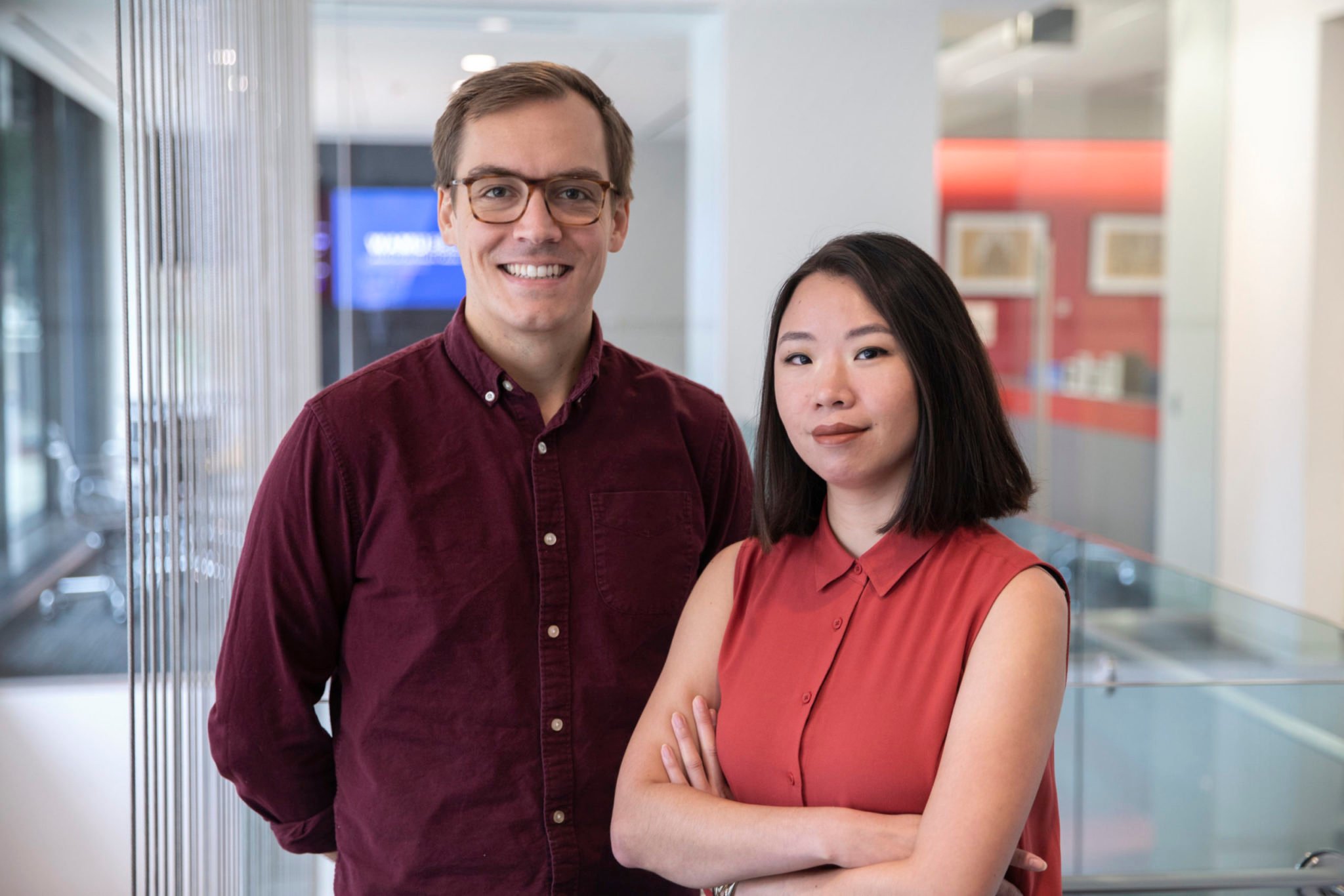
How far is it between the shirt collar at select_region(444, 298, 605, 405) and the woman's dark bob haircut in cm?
38

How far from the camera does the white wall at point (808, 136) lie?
16.6 ft

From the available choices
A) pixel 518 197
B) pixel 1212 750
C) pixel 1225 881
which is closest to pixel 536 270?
pixel 518 197

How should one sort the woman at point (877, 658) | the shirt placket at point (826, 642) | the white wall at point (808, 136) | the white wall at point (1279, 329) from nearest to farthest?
1. the woman at point (877, 658)
2. the shirt placket at point (826, 642)
3. the white wall at point (808, 136)
4. the white wall at point (1279, 329)

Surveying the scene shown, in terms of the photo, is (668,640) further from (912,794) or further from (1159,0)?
(1159,0)

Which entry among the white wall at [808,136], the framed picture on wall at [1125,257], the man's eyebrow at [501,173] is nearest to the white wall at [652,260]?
the white wall at [808,136]

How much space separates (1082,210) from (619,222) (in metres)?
5.32

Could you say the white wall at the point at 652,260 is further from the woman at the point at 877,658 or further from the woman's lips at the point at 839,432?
the woman's lips at the point at 839,432

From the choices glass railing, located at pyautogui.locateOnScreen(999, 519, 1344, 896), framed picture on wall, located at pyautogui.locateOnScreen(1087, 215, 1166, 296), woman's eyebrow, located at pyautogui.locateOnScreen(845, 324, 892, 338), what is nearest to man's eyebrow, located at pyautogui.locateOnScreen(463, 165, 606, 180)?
woman's eyebrow, located at pyautogui.locateOnScreen(845, 324, 892, 338)

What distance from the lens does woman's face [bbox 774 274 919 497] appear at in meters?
1.30

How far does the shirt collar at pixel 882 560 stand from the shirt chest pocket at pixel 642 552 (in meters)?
0.30

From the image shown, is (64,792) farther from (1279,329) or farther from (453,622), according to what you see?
(1279,329)

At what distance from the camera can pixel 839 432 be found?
132 centimetres

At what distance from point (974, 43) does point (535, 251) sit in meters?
5.59

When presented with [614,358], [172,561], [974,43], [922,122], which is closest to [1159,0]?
[974,43]
